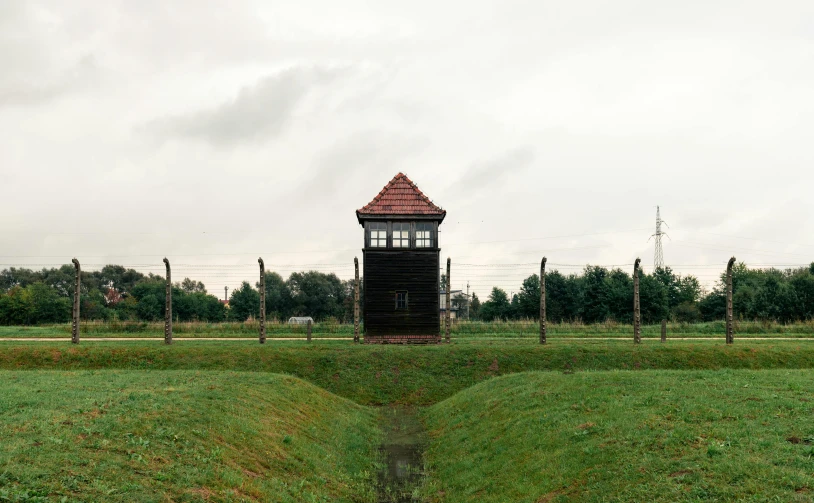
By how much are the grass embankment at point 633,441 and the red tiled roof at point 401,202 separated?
19.4 meters

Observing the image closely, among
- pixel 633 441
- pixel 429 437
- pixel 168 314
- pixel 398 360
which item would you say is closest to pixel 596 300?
pixel 398 360

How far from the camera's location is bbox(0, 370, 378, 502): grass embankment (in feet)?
37.2

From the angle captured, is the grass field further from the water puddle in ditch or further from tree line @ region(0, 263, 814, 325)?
tree line @ region(0, 263, 814, 325)

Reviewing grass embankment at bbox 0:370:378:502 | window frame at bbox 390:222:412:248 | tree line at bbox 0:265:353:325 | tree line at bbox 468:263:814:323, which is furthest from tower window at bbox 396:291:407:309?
tree line at bbox 0:265:353:325

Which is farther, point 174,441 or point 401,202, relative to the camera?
point 401,202

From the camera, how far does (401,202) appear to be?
4238cm

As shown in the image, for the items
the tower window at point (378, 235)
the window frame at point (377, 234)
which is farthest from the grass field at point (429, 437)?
the tower window at point (378, 235)

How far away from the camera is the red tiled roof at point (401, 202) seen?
1642 inches

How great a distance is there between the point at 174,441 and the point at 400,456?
852 cm

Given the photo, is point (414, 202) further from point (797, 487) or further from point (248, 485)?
point (797, 487)

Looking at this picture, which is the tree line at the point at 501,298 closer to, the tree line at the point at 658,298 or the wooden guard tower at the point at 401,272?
the tree line at the point at 658,298

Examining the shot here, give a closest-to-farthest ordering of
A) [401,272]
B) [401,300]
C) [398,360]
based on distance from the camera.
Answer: [398,360] < [401,300] < [401,272]

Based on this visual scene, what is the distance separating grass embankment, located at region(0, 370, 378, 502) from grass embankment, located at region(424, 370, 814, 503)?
11.1 ft

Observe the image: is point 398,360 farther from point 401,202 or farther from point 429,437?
point 401,202
